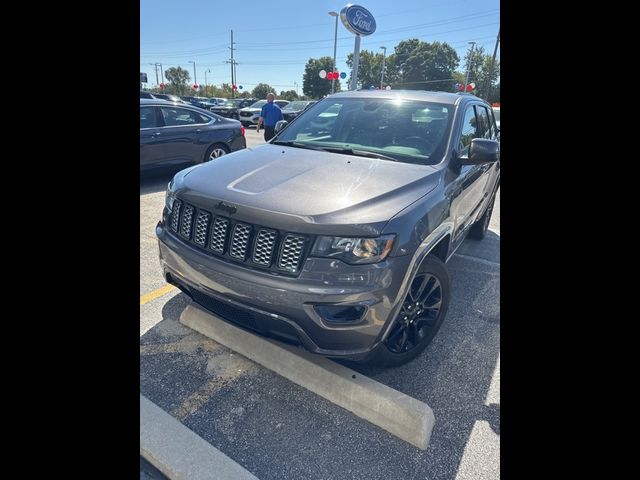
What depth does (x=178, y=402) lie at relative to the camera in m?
2.28

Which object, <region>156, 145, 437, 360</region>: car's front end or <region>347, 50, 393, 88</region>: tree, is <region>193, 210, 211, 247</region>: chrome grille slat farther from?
<region>347, 50, 393, 88</region>: tree

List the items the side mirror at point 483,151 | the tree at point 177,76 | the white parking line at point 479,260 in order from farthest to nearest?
the tree at point 177,76 → the white parking line at point 479,260 → the side mirror at point 483,151

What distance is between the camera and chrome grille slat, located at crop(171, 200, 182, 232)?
2453 mm

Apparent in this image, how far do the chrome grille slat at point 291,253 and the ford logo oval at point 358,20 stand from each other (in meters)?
14.3

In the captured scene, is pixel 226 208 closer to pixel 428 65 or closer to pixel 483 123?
pixel 483 123

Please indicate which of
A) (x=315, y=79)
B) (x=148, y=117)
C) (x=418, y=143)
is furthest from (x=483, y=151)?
(x=315, y=79)

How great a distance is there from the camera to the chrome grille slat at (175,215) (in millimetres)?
2453

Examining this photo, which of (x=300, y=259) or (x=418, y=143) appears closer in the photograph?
(x=300, y=259)

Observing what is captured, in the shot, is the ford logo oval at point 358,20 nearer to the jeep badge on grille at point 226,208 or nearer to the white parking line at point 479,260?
the white parking line at point 479,260

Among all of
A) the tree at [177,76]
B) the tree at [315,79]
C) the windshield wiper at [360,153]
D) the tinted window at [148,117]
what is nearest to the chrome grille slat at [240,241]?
the windshield wiper at [360,153]

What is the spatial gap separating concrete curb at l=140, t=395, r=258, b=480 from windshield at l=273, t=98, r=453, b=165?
2.15m

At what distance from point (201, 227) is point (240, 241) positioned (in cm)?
33

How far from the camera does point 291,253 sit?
78.0 inches
